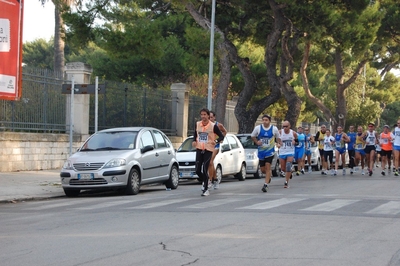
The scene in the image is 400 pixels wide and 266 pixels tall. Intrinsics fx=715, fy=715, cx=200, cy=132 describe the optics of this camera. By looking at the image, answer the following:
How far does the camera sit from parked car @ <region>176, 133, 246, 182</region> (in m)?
21.5

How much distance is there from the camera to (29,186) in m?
18.8

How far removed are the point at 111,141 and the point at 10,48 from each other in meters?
3.78

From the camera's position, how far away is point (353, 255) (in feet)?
26.9

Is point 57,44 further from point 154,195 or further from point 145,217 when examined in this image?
point 145,217

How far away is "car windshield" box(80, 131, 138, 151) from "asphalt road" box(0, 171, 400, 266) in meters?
1.62

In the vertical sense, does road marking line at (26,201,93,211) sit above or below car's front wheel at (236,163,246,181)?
below

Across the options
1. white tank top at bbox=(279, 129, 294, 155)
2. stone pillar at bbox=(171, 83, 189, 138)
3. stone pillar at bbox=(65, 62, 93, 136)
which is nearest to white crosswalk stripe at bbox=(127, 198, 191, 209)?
white tank top at bbox=(279, 129, 294, 155)

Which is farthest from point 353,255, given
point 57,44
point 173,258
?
point 57,44

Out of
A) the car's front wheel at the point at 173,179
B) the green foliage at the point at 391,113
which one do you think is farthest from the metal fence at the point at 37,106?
the green foliage at the point at 391,113

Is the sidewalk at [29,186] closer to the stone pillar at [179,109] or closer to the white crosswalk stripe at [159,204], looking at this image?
the white crosswalk stripe at [159,204]

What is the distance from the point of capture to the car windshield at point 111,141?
688 inches

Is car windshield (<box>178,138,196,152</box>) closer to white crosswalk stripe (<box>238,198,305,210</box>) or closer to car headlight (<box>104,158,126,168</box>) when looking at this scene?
car headlight (<box>104,158,126,168</box>)

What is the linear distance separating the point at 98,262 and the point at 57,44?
28030 millimetres

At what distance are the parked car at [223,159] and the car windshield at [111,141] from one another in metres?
3.93
